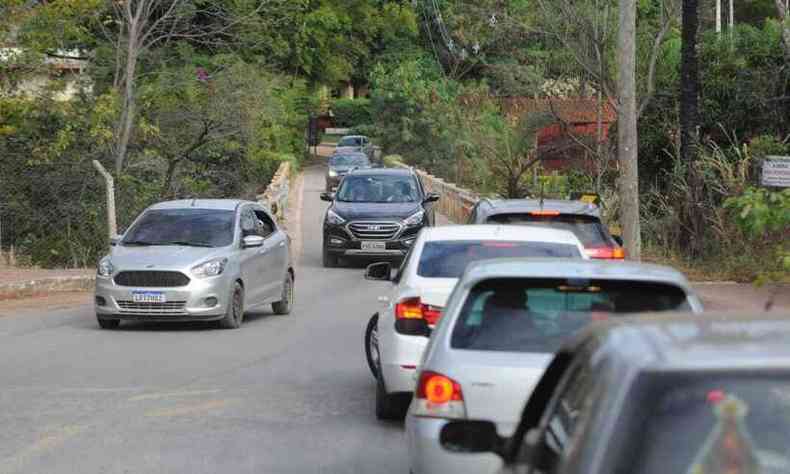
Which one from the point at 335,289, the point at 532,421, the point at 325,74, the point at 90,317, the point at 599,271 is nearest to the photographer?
the point at 532,421

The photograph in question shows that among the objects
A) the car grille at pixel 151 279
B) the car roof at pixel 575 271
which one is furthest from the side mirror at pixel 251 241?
the car roof at pixel 575 271

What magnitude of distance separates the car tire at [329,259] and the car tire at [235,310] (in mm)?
9956

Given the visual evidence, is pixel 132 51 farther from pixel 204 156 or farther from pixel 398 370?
pixel 398 370

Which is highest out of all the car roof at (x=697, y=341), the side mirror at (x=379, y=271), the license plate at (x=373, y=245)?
the car roof at (x=697, y=341)

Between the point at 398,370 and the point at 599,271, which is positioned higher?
the point at 599,271

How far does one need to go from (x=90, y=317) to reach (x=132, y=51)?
46.2 ft

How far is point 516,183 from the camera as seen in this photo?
3089 cm

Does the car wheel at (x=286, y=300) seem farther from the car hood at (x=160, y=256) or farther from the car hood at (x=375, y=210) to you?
the car hood at (x=375, y=210)

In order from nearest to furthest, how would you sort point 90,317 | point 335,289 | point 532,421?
point 532,421
point 90,317
point 335,289

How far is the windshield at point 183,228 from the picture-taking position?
740 inches

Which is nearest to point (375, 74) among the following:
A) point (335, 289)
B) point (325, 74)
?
point (325, 74)

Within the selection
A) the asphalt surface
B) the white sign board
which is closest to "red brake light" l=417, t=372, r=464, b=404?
the asphalt surface

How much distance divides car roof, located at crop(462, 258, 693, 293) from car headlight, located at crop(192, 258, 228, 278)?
34.7 ft

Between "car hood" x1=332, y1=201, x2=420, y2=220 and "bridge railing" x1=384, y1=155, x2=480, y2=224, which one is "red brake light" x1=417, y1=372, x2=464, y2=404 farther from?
"bridge railing" x1=384, y1=155, x2=480, y2=224
